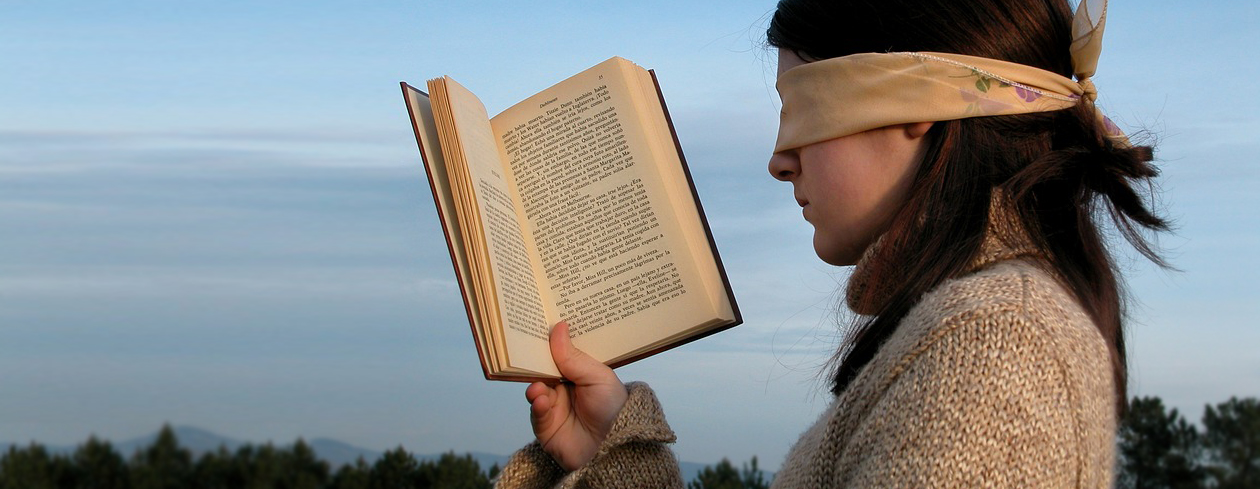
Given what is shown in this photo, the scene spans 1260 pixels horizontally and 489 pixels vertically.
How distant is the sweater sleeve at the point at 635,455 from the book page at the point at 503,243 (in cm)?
18

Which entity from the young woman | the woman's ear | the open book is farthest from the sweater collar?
the open book

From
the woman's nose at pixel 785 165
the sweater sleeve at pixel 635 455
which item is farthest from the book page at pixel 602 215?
the woman's nose at pixel 785 165

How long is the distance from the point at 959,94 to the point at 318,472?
3635 millimetres

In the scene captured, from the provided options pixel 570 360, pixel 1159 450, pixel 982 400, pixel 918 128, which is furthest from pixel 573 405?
pixel 1159 450

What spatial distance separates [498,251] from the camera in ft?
6.42

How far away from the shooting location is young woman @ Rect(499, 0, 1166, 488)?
1.30 meters

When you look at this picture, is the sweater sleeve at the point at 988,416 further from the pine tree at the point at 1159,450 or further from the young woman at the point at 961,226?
the pine tree at the point at 1159,450

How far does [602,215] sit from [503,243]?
0.69 ft

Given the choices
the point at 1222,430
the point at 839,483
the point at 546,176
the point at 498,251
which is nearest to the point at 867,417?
the point at 839,483

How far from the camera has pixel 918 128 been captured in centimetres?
169

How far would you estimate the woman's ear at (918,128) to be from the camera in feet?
5.53

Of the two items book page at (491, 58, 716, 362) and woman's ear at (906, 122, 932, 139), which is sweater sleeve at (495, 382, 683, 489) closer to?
book page at (491, 58, 716, 362)

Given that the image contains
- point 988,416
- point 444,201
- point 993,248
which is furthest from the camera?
point 444,201

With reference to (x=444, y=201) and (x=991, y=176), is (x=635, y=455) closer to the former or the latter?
(x=444, y=201)
